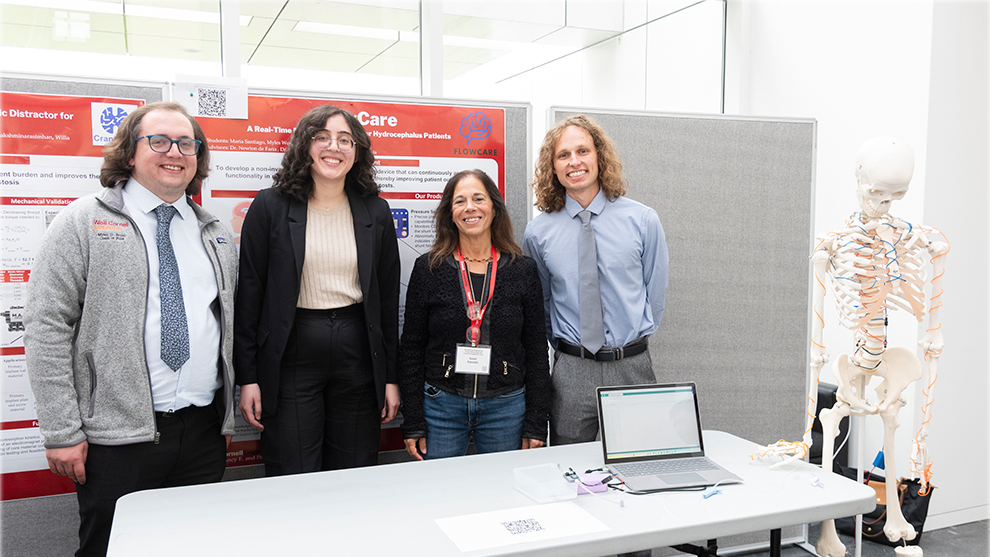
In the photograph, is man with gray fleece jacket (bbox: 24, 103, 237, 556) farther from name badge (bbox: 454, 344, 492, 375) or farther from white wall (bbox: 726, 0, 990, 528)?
white wall (bbox: 726, 0, 990, 528)

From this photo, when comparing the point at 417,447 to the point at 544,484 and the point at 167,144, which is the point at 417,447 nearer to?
the point at 544,484

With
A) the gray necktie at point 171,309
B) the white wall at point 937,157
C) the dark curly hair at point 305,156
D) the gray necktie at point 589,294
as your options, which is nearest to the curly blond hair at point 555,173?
the gray necktie at point 589,294

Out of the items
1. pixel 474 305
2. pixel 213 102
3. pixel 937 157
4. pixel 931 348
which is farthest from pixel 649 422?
pixel 937 157

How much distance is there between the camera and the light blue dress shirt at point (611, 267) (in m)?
2.32

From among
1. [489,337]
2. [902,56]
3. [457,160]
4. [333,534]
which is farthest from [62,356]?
[902,56]

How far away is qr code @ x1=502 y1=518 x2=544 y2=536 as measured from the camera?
1.45 metres

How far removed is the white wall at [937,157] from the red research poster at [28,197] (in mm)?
3591

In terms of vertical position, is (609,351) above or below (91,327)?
A: below

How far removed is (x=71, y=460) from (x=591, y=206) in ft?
5.88

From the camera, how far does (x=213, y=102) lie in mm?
2375

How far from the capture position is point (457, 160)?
2.68m

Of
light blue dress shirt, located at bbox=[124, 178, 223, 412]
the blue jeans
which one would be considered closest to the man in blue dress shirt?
the blue jeans

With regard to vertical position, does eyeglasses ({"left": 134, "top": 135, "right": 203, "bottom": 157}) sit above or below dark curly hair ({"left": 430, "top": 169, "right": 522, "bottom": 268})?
above

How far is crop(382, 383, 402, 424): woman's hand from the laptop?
0.75 meters
